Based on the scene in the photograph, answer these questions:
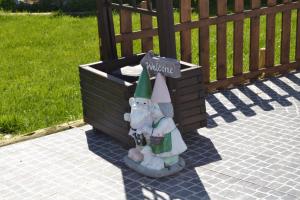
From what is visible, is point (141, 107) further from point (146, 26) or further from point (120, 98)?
point (146, 26)

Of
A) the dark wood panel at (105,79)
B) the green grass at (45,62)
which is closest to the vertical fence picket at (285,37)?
the green grass at (45,62)

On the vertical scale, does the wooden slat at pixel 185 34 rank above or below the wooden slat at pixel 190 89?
above

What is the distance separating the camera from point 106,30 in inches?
247

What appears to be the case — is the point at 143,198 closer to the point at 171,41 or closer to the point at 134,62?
the point at 171,41

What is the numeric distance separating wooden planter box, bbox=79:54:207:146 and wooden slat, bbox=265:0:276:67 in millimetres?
2153

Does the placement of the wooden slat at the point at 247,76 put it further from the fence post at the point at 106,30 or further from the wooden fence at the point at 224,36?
the fence post at the point at 106,30

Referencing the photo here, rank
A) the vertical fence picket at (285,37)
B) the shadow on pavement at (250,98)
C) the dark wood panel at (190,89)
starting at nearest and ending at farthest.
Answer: the dark wood panel at (190,89) < the shadow on pavement at (250,98) < the vertical fence picket at (285,37)

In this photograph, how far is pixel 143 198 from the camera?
4828mm

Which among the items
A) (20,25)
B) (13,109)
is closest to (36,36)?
(20,25)

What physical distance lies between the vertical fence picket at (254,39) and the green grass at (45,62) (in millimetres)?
516

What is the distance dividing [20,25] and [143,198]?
7.69 metres

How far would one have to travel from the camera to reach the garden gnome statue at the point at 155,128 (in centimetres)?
506

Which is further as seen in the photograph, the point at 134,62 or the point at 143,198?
the point at 134,62

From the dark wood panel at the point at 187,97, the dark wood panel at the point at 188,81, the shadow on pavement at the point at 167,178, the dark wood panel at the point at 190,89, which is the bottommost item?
the shadow on pavement at the point at 167,178
